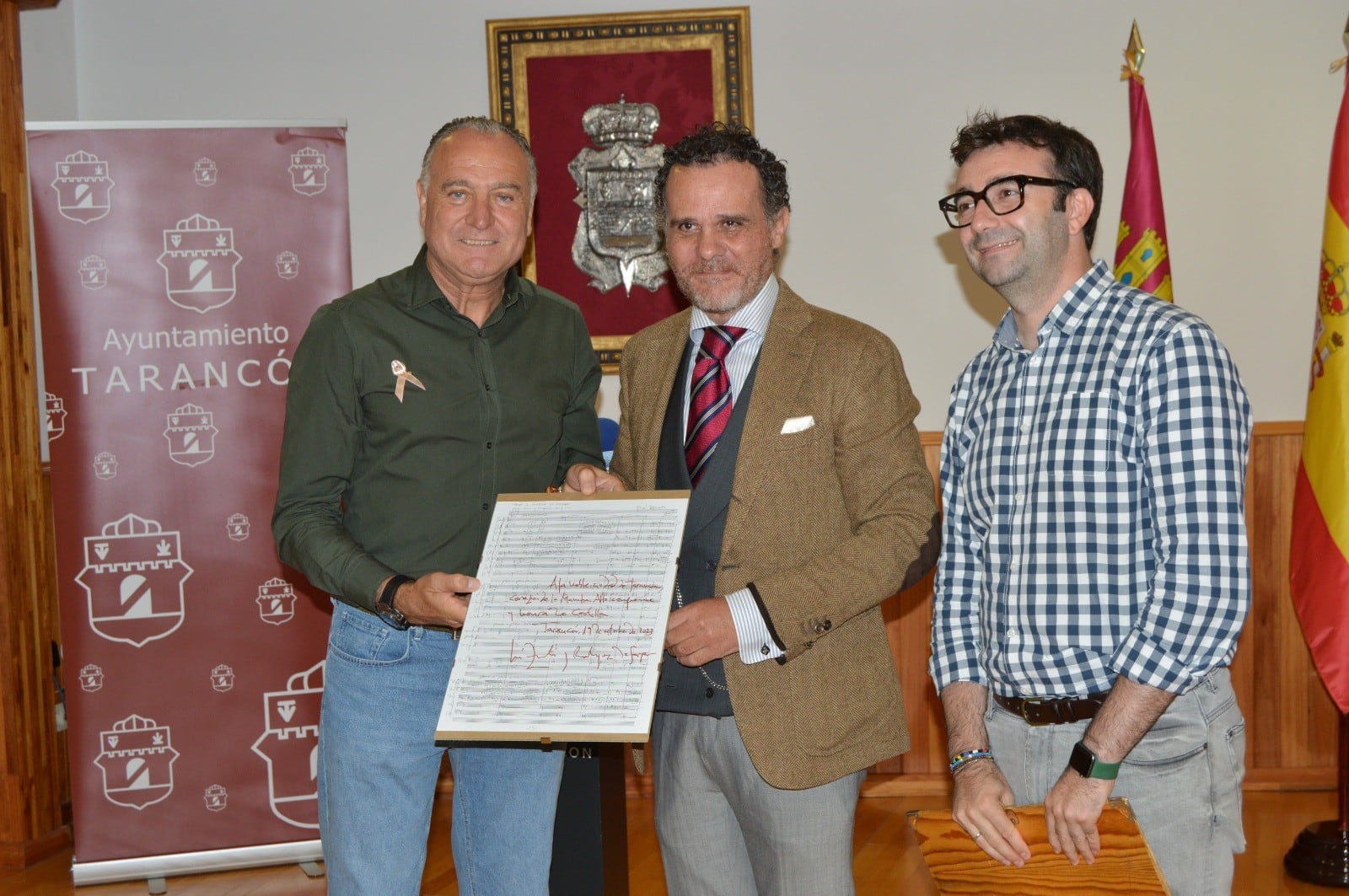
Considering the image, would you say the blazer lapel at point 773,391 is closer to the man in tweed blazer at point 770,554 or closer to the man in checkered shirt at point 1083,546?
the man in tweed blazer at point 770,554

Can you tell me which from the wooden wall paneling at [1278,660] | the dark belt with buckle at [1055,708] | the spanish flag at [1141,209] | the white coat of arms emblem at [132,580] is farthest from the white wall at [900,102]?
the dark belt with buckle at [1055,708]

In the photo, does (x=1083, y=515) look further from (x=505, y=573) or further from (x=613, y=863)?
(x=613, y=863)

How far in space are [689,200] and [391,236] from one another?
290 centimetres

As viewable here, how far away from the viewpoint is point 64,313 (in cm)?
383

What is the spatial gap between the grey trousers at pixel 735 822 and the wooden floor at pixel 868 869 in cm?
161

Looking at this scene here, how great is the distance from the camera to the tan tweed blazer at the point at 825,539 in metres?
2.01

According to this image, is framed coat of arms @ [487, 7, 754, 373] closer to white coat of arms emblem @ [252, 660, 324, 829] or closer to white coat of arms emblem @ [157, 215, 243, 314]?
white coat of arms emblem @ [157, 215, 243, 314]

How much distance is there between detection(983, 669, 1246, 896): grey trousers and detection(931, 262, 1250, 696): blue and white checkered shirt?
0.12 metres

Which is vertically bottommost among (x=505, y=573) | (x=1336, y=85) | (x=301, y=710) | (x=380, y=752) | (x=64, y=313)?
(x=301, y=710)

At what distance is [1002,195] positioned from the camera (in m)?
1.92

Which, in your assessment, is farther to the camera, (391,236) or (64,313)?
(391,236)

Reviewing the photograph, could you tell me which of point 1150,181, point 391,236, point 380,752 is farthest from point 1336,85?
point 380,752

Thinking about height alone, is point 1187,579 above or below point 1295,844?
above

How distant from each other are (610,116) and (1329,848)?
11.9ft
